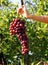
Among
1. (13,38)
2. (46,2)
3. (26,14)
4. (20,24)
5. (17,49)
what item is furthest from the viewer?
(17,49)

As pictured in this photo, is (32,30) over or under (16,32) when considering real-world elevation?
under

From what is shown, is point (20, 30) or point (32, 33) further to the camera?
point (32, 33)

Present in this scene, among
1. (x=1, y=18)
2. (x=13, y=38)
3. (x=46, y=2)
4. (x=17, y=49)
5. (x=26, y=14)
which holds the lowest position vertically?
(x=17, y=49)

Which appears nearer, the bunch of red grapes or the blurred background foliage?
the bunch of red grapes

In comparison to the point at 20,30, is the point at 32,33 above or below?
below

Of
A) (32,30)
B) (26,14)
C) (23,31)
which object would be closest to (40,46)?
(32,30)

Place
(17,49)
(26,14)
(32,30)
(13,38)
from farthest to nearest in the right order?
1. (17,49)
2. (13,38)
3. (32,30)
4. (26,14)

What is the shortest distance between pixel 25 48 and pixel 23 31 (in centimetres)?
40

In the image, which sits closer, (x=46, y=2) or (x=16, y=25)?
(x=16, y=25)

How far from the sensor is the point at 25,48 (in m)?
2.59

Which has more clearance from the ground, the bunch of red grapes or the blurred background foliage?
the bunch of red grapes

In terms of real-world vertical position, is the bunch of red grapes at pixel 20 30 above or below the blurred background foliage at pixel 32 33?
above

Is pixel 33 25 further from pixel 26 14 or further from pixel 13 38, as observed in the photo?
pixel 26 14

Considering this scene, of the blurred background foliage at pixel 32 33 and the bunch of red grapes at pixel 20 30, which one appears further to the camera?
the blurred background foliage at pixel 32 33
